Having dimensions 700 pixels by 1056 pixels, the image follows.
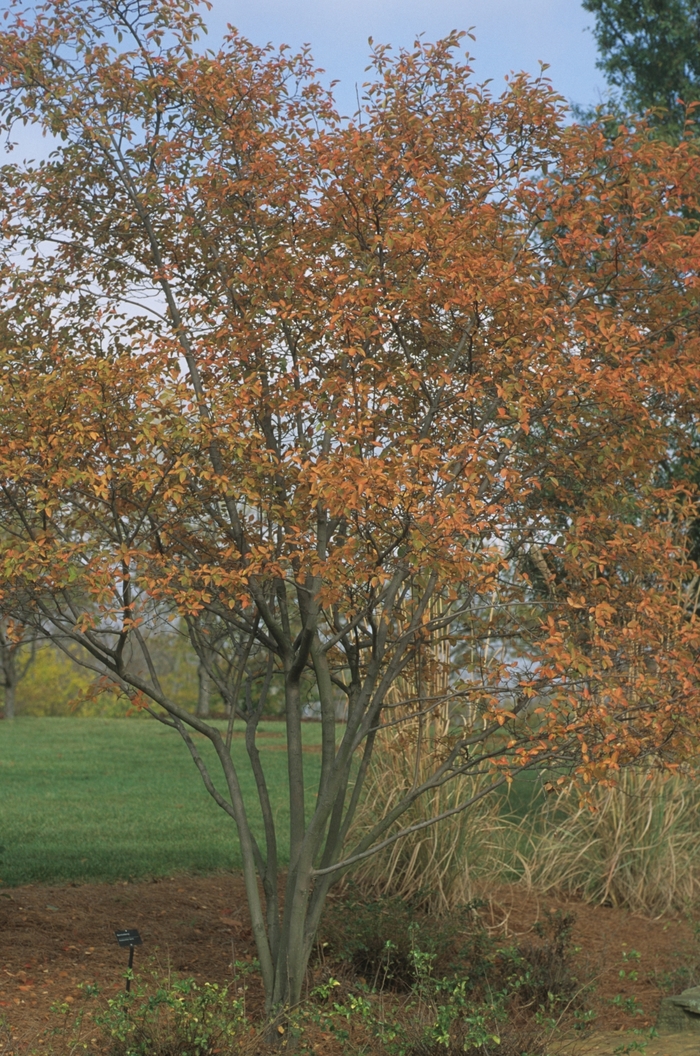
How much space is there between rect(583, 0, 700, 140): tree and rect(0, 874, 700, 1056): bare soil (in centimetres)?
958

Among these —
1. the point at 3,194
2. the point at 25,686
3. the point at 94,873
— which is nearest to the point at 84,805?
the point at 94,873

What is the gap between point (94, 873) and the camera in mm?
7758

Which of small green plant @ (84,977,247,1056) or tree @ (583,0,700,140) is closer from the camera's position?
small green plant @ (84,977,247,1056)

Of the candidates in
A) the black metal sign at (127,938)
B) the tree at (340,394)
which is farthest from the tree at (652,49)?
the black metal sign at (127,938)

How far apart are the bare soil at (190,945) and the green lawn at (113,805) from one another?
2.31ft

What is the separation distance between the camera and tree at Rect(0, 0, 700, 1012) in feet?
13.9

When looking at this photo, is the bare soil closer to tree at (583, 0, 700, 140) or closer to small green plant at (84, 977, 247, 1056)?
small green plant at (84, 977, 247, 1056)

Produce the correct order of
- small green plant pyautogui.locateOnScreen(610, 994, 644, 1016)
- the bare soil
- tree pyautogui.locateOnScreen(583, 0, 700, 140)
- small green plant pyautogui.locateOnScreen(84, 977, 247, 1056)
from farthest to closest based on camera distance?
1. tree pyautogui.locateOnScreen(583, 0, 700, 140)
2. small green plant pyautogui.locateOnScreen(610, 994, 644, 1016)
3. the bare soil
4. small green plant pyautogui.locateOnScreen(84, 977, 247, 1056)

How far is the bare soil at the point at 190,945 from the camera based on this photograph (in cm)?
489

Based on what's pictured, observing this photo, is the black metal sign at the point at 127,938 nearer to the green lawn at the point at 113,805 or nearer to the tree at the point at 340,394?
the tree at the point at 340,394

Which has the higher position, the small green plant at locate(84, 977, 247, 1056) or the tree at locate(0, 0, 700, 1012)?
the tree at locate(0, 0, 700, 1012)

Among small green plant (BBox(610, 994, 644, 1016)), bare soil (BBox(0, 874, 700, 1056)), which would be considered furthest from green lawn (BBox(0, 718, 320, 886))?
small green plant (BBox(610, 994, 644, 1016))

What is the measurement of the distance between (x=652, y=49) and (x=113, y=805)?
10.9m

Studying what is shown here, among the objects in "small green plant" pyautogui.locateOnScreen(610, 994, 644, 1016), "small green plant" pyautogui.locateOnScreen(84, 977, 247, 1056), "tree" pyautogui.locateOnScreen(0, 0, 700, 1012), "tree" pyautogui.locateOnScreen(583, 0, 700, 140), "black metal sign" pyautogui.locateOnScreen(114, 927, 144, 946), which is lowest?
"small green plant" pyautogui.locateOnScreen(610, 994, 644, 1016)
